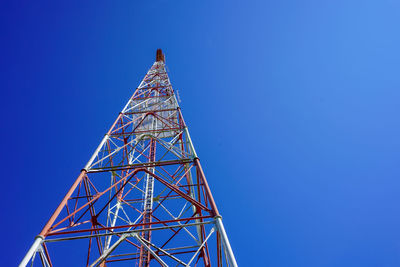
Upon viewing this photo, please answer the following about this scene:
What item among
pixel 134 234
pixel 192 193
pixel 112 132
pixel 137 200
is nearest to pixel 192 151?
pixel 192 193

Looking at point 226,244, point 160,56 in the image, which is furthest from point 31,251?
point 160,56

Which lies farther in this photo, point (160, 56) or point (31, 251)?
point (160, 56)

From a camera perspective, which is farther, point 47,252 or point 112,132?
point 112,132

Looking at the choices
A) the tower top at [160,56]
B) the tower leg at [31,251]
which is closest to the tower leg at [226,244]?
the tower leg at [31,251]

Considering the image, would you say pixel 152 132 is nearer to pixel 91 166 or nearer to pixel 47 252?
pixel 91 166

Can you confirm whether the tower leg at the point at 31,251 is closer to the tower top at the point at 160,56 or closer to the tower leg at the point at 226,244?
the tower leg at the point at 226,244

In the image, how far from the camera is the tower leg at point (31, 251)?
14.4 ft

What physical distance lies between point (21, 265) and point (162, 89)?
1231 cm

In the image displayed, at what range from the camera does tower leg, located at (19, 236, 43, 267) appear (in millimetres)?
4387

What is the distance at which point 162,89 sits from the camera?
612 inches

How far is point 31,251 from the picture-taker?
15.1 feet

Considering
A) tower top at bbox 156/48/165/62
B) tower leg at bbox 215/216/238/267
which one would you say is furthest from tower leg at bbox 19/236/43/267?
tower top at bbox 156/48/165/62

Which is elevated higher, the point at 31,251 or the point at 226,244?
the point at 226,244

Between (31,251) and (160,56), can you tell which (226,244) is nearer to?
(31,251)
